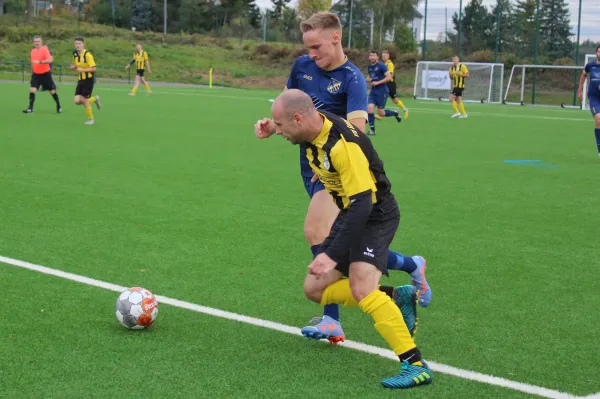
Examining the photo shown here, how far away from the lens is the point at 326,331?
4.61 meters

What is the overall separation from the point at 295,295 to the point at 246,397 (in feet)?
6.13

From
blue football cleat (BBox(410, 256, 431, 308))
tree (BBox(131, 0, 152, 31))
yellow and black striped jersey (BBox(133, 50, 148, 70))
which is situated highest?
tree (BBox(131, 0, 152, 31))

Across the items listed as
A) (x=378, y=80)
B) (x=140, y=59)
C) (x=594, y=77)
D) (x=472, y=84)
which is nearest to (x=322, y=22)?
(x=594, y=77)

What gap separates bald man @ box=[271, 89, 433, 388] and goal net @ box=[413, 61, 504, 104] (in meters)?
36.2

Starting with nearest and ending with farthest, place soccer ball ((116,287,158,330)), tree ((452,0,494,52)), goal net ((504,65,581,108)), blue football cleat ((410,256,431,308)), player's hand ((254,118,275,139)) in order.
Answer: player's hand ((254,118,275,139)) < soccer ball ((116,287,158,330)) < blue football cleat ((410,256,431,308)) < goal net ((504,65,581,108)) < tree ((452,0,494,52))

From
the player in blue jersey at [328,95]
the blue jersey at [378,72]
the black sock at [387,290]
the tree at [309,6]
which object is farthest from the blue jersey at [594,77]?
the tree at [309,6]

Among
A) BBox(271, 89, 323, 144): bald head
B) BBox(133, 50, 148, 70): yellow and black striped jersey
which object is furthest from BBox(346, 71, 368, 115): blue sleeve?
BBox(133, 50, 148, 70): yellow and black striped jersey

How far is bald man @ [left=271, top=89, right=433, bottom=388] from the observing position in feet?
12.9

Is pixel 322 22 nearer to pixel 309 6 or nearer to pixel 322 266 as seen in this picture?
pixel 322 266

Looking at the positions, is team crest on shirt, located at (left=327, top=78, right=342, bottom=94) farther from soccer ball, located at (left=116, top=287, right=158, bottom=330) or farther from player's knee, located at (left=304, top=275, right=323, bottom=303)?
soccer ball, located at (left=116, top=287, right=158, bottom=330)

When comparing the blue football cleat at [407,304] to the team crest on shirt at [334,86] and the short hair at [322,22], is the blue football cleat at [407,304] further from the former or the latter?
the short hair at [322,22]

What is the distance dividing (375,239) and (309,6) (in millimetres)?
78397

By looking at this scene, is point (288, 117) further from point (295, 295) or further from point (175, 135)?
point (175, 135)

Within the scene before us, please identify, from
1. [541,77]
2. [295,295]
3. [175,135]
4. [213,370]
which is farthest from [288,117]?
[541,77]
